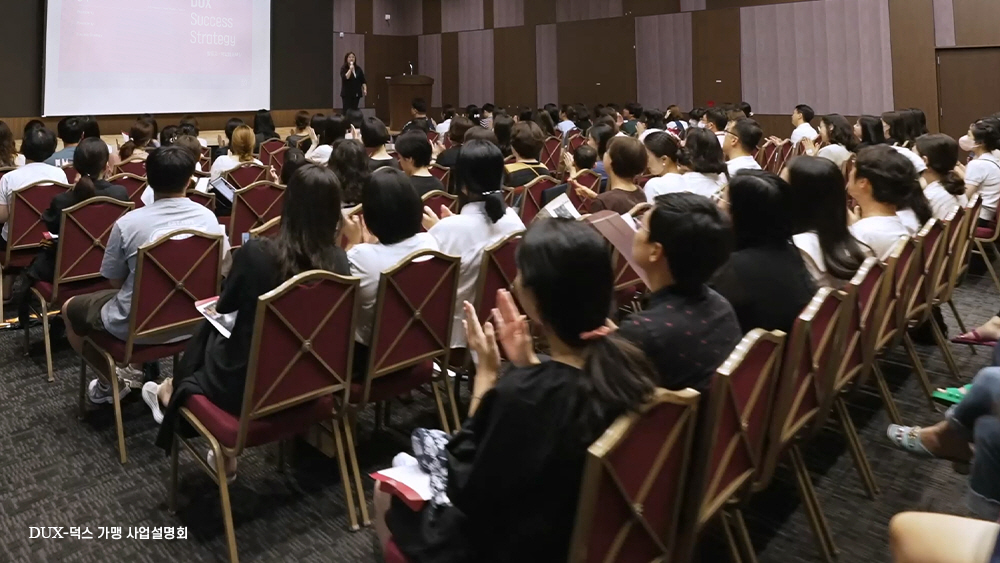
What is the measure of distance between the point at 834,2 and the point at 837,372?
392 inches

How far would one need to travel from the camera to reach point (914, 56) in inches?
384

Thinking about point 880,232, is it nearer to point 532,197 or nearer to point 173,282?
point 532,197

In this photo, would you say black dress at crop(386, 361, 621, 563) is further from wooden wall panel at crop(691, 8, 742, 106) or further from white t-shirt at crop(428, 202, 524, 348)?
wooden wall panel at crop(691, 8, 742, 106)

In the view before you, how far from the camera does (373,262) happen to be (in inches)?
101

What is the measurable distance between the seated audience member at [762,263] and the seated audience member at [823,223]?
387mm

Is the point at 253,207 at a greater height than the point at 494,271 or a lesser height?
lesser

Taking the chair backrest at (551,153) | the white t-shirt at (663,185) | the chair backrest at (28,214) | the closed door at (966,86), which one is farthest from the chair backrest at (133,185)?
the closed door at (966,86)

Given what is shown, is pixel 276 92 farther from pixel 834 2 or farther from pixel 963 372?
pixel 963 372

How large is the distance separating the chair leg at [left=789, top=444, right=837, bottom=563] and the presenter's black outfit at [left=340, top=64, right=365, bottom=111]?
10.9 metres

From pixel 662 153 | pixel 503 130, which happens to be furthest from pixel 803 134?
pixel 662 153

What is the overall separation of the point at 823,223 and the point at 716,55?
995cm

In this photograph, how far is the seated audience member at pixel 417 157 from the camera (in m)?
4.13

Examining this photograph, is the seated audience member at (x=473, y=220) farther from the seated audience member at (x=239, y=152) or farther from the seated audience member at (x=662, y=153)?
the seated audience member at (x=239, y=152)

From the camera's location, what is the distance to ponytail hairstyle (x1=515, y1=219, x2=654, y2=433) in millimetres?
1322
